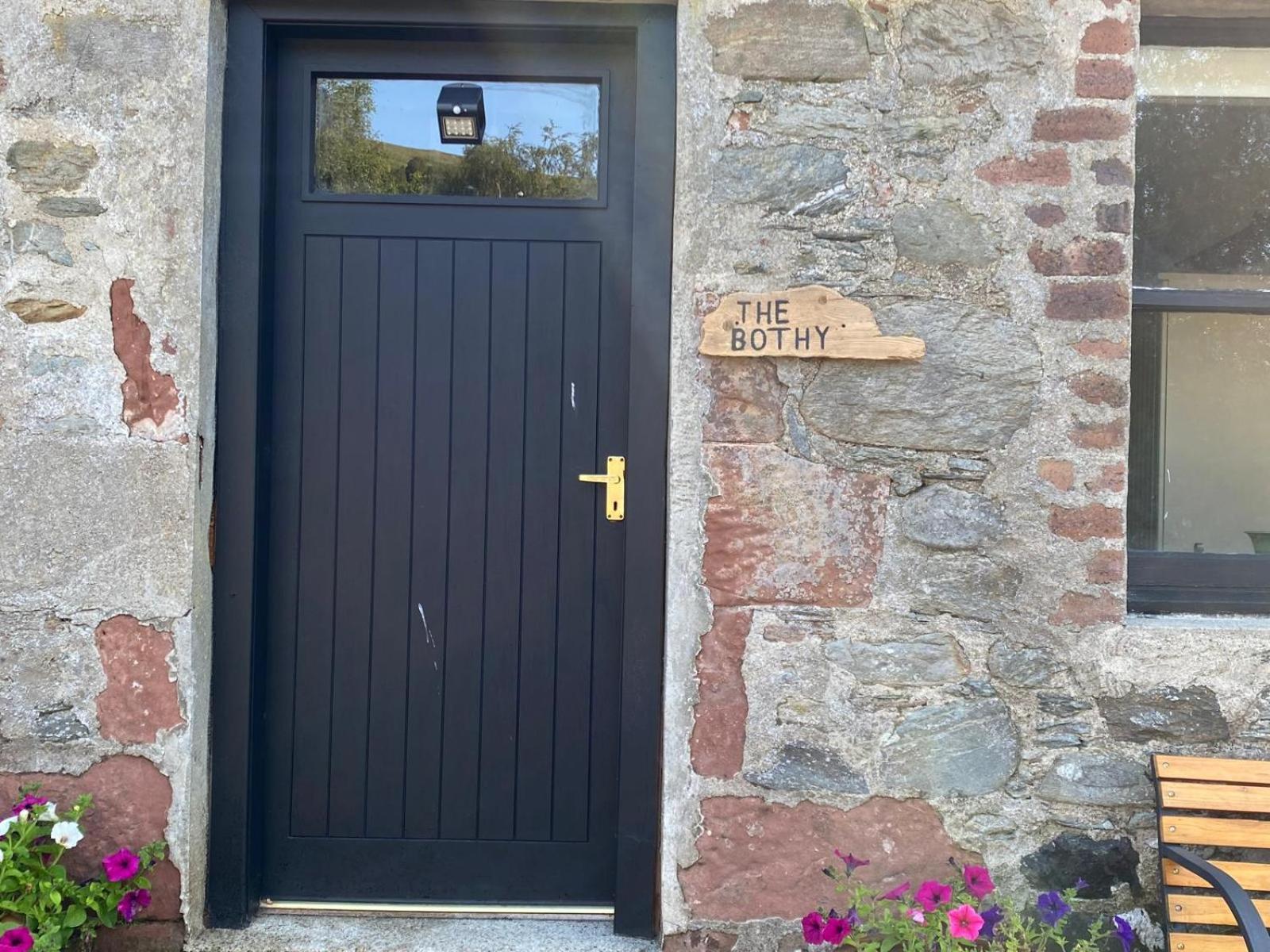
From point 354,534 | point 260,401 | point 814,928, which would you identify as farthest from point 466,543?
point 814,928

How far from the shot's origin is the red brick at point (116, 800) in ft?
7.72

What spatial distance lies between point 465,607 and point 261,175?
1.25 m

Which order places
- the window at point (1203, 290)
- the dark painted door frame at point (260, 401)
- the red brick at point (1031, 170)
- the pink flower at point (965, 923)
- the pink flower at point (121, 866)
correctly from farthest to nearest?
the window at point (1203, 290)
the dark painted door frame at point (260, 401)
the red brick at point (1031, 170)
the pink flower at point (121, 866)
the pink flower at point (965, 923)

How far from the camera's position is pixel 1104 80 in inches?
91.7

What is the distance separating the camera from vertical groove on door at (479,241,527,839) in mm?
2584

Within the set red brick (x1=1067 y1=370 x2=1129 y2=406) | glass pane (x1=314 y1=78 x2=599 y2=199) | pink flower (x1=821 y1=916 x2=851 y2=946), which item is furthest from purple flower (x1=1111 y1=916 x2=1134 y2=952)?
glass pane (x1=314 y1=78 x2=599 y2=199)

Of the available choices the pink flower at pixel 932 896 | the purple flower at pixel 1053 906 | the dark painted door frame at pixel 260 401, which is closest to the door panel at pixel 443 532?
the dark painted door frame at pixel 260 401

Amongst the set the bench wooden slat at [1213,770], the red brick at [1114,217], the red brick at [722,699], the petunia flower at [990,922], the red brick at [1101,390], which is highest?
the red brick at [1114,217]

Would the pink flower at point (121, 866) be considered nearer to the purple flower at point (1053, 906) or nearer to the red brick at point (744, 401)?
the red brick at point (744, 401)

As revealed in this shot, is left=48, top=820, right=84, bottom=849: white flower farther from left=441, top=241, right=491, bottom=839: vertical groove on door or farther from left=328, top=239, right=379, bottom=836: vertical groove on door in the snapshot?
left=441, top=241, right=491, bottom=839: vertical groove on door

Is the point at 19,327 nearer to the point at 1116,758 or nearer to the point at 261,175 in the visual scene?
the point at 261,175

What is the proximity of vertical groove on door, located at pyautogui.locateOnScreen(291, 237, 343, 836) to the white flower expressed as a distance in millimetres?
531

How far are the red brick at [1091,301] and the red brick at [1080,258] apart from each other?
27mm

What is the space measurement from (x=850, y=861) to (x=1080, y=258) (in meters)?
1.54
